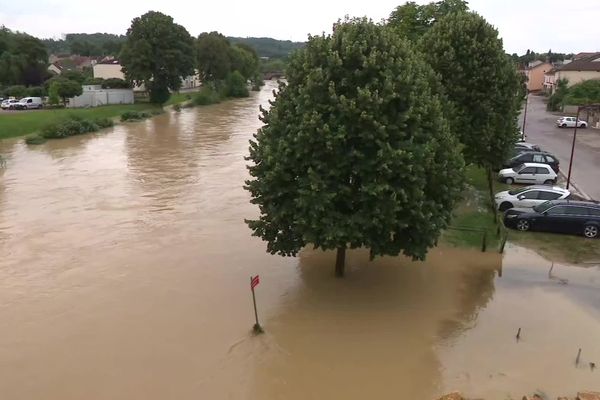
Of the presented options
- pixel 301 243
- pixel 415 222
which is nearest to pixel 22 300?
pixel 301 243

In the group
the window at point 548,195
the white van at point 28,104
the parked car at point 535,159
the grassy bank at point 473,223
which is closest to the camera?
the grassy bank at point 473,223

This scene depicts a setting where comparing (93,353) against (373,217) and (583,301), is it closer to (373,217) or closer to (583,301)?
(373,217)

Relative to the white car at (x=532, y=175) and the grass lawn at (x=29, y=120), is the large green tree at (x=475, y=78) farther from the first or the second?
the grass lawn at (x=29, y=120)

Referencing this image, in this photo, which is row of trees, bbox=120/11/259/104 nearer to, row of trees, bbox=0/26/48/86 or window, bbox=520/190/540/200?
row of trees, bbox=0/26/48/86

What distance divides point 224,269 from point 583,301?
1007 centimetres

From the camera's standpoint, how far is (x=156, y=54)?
61.2 meters

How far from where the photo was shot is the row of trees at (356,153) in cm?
1272

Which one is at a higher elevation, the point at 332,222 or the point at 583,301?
the point at 332,222

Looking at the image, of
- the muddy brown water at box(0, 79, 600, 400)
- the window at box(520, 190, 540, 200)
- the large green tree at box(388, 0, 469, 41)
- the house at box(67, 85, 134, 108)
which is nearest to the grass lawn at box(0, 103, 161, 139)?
the house at box(67, 85, 134, 108)

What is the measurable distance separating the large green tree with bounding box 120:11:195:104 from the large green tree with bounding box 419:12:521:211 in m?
45.5

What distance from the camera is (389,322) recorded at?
44.1ft

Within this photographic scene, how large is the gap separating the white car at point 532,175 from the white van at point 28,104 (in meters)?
50.3

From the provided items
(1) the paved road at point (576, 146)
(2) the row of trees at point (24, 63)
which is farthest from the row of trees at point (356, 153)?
(2) the row of trees at point (24, 63)

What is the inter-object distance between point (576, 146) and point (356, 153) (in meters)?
29.9
